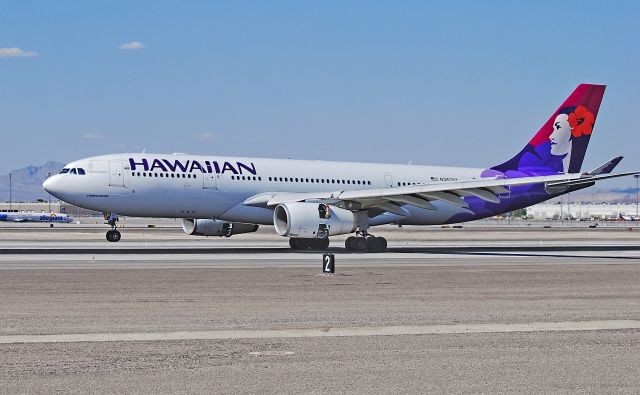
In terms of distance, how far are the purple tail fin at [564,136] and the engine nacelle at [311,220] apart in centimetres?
1332

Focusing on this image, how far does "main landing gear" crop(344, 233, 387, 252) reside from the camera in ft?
152

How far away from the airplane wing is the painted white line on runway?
2665cm

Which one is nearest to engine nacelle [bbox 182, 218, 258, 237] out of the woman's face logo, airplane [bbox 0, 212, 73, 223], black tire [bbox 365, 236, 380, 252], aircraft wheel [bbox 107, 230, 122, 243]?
aircraft wheel [bbox 107, 230, 122, 243]

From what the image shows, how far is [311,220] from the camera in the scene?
1720 inches

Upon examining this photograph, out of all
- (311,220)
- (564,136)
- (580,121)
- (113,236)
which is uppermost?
(580,121)

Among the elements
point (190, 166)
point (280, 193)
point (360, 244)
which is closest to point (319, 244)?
point (360, 244)

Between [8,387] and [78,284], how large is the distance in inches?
582

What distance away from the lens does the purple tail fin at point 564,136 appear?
5275 cm

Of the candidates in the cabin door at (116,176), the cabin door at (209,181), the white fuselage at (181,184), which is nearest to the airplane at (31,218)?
the white fuselage at (181,184)

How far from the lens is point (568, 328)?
1717 centimetres

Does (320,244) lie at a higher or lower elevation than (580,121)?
lower

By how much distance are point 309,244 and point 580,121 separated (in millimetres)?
16811

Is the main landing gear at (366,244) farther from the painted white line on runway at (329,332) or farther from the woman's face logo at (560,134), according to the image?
the painted white line on runway at (329,332)

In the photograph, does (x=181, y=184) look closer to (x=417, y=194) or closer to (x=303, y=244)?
(x=303, y=244)
